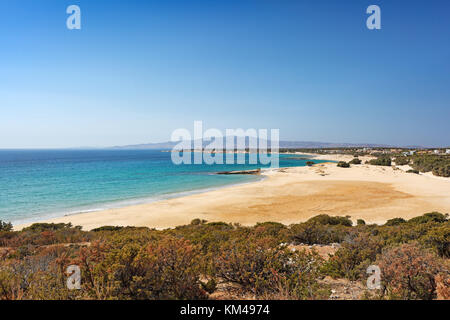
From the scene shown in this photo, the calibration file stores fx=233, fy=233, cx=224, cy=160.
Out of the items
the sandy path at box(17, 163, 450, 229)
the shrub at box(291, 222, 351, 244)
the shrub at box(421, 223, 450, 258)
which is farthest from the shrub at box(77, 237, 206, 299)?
the sandy path at box(17, 163, 450, 229)

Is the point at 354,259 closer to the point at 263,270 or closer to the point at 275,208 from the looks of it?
the point at 263,270

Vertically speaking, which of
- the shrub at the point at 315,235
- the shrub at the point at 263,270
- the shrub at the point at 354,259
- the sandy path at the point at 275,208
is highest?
the shrub at the point at 263,270

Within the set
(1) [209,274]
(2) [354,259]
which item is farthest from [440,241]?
(1) [209,274]

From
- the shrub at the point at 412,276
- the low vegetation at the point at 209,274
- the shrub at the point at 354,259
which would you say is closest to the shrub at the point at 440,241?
the shrub at the point at 354,259

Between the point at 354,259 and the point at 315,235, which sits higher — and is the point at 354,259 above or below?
above

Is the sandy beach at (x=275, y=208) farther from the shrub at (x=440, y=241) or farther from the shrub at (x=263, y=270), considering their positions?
the shrub at (x=263, y=270)

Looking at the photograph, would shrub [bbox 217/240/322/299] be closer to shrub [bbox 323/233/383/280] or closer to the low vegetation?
the low vegetation

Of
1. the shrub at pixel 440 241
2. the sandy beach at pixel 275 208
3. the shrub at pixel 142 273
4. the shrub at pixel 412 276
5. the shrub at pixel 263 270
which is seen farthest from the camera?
the sandy beach at pixel 275 208

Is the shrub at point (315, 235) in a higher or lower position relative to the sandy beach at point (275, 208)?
higher

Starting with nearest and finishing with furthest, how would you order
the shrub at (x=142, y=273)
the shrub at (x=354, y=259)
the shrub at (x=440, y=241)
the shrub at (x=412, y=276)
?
the shrub at (x=142, y=273) < the shrub at (x=412, y=276) < the shrub at (x=354, y=259) < the shrub at (x=440, y=241)

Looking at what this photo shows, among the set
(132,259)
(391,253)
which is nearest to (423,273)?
(391,253)

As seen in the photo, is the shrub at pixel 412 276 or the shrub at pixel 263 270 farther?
the shrub at pixel 263 270
